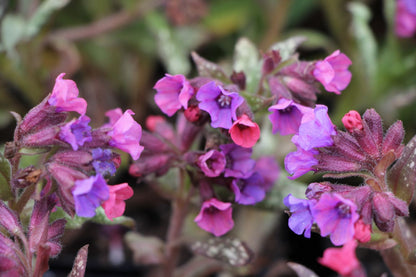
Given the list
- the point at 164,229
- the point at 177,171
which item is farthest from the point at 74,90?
the point at 164,229

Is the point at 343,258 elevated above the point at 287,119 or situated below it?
below

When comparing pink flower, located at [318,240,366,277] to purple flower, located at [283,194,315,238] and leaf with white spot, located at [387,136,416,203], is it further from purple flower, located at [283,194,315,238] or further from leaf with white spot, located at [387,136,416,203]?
leaf with white spot, located at [387,136,416,203]

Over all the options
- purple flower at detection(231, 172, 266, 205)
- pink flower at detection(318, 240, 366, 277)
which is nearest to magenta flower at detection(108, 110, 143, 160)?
purple flower at detection(231, 172, 266, 205)

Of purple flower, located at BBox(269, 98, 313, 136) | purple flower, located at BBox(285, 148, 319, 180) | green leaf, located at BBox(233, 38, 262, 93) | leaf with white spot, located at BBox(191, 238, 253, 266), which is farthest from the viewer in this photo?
green leaf, located at BBox(233, 38, 262, 93)

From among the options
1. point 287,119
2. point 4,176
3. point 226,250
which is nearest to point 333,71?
point 287,119

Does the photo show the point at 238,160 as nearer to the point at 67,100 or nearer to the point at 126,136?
the point at 126,136

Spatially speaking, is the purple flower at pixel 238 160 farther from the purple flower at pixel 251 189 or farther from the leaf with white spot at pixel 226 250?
the leaf with white spot at pixel 226 250
